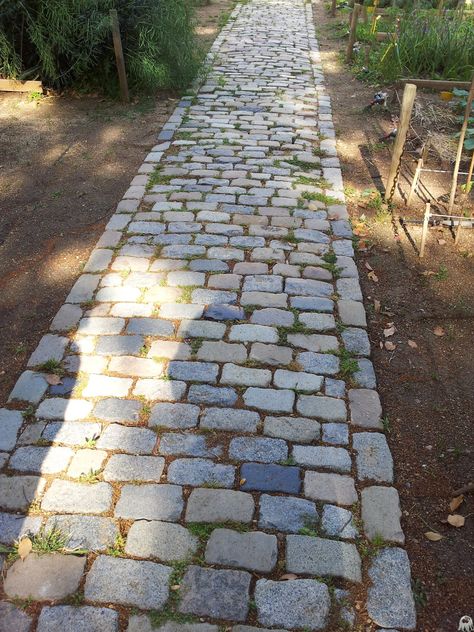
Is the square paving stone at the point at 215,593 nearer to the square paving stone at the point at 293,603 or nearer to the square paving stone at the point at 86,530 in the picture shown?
the square paving stone at the point at 293,603

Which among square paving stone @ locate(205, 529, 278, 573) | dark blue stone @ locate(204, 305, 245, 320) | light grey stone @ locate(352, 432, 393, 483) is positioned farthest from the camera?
dark blue stone @ locate(204, 305, 245, 320)

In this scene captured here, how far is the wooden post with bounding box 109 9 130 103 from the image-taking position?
638cm

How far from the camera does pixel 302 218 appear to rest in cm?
467

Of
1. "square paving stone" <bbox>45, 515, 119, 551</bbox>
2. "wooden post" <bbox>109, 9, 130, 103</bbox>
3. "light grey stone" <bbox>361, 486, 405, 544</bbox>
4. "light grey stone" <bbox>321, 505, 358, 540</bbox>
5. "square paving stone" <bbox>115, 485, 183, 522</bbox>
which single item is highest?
"wooden post" <bbox>109, 9, 130, 103</bbox>

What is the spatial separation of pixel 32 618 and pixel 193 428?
3.50ft

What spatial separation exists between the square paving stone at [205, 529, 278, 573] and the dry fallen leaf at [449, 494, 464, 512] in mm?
811

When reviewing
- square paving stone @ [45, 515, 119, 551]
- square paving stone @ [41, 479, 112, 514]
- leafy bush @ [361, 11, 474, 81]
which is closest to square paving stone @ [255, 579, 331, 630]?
square paving stone @ [45, 515, 119, 551]

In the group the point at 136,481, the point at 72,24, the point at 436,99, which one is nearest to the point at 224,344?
the point at 136,481

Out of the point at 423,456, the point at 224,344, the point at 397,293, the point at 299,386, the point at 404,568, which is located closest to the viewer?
the point at 404,568

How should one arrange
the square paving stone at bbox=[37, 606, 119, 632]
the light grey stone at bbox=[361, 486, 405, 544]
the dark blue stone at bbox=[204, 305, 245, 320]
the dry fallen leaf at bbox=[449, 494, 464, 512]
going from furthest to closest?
the dark blue stone at bbox=[204, 305, 245, 320]
the dry fallen leaf at bbox=[449, 494, 464, 512]
the light grey stone at bbox=[361, 486, 405, 544]
the square paving stone at bbox=[37, 606, 119, 632]

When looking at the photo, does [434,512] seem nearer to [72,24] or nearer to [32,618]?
[32,618]

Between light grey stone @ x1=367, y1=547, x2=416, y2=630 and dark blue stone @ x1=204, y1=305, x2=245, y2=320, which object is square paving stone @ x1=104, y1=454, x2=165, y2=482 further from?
dark blue stone @ x1=204, y1=305, x2=245, y2=320

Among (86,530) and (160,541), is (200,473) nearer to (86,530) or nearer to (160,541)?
(160,541)

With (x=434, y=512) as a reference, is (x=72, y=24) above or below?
above
